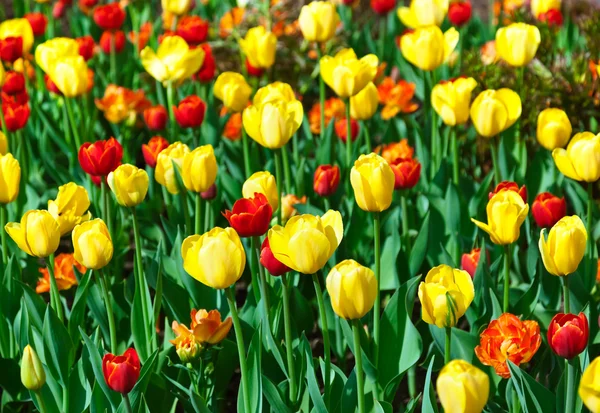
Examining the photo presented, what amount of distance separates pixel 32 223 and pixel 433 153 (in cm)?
147

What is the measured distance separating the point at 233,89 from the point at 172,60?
0.26 meters

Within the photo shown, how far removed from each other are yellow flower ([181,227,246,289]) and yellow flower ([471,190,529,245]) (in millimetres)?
500

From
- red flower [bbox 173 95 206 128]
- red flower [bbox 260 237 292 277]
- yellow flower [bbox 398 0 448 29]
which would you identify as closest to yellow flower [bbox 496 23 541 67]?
yellow flower [bbox 398 0 448 29]

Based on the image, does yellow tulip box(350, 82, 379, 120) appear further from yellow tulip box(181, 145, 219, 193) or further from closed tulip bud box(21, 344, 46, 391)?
closed tulip bud box(21, 344, 46, 391)

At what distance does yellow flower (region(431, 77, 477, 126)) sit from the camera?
2574 mm

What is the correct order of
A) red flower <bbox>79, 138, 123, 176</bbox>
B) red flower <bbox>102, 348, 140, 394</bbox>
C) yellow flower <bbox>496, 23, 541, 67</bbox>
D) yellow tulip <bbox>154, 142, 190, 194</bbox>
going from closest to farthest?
red flower <bbox>102, 348, 140, 394</bbox> < red flower <bbox>79, 138, 123, 176</bbox> < yellow tulip <bbox>154, 142, 190, 194</bbox> < yellow flower <bbox>496, 23, 541, 67</bbox>

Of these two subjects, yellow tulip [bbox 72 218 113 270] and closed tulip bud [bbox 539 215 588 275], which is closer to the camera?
closed tulip bud [bbox 539 215 588 275]

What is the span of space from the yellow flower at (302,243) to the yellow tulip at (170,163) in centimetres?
66

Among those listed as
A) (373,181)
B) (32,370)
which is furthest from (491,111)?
(32,370)

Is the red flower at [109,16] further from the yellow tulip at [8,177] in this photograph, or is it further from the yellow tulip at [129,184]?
the yellow tulip at [129,184]

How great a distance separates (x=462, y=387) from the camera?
139 centimetres

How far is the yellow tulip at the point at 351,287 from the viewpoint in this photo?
1.58 m

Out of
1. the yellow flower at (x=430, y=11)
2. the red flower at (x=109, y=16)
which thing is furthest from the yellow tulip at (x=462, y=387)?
the red flower at (x=109, y=16)

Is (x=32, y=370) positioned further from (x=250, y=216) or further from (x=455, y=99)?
(x=455, y=99)
